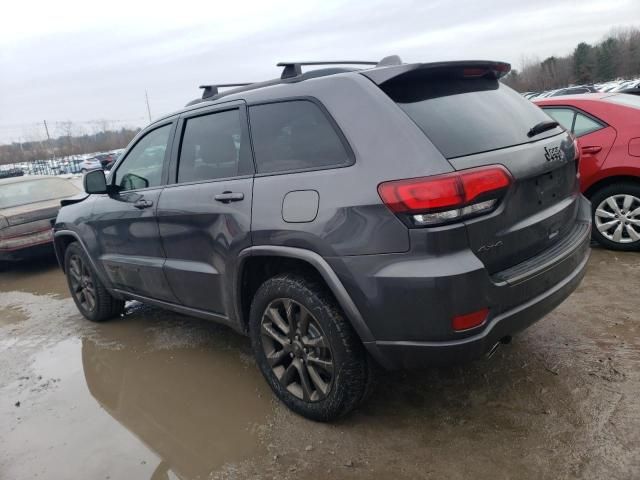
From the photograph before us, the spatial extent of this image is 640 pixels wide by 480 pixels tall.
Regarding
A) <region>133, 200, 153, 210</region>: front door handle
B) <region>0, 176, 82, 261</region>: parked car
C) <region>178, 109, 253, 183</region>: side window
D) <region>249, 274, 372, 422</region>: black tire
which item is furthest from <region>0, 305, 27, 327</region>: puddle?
<region>249, 274, 372, 422</region>: black tire

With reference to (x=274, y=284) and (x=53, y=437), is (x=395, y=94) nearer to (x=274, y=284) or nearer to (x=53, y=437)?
(x=274, y=284)

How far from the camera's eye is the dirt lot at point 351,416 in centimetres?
246

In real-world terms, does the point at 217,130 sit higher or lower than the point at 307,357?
higher

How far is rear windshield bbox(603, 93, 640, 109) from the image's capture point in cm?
492

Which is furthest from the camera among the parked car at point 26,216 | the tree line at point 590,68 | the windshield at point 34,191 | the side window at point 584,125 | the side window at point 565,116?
the tree line at point 590,68

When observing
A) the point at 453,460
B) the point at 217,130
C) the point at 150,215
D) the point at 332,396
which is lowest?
the point at 453,460

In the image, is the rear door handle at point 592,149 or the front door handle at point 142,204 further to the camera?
the rear door handle at point 592,149

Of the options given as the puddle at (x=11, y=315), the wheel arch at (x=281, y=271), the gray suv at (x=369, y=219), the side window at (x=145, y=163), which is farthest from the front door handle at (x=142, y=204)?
the puddle at (x=11, y=315)

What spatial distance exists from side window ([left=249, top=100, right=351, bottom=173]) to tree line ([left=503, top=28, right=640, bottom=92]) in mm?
75332

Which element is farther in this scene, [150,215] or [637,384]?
[150,215]

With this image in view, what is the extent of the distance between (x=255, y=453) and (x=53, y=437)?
1.32 metres

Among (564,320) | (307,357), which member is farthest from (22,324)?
(564,320)

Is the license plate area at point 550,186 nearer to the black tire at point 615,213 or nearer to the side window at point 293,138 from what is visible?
the side window at point 293,138

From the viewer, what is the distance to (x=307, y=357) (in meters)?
2.79
